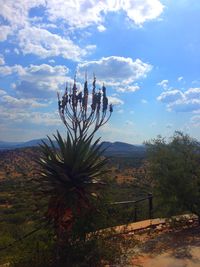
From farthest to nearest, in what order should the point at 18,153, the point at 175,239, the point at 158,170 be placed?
the point at 18,153
the point at 158,170
the point at 175,239

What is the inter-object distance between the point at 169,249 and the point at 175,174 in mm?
2131

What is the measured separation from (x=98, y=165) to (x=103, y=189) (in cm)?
48

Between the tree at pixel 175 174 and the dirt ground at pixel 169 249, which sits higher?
the tree at pixel 175 174

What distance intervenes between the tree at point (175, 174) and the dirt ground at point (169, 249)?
2.12 feet

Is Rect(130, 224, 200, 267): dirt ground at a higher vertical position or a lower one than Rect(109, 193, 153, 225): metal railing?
lower

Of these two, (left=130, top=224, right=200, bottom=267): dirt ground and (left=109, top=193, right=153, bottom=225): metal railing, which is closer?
(left=130, top=224, right=200, bottom=267): dirt ground

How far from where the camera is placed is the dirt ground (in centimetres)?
791

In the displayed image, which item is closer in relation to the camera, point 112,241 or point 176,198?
point 112,241

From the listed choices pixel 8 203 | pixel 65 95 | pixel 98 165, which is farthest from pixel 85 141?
pixel 8 203

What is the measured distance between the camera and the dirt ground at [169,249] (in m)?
7.91

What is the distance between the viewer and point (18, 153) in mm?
85062

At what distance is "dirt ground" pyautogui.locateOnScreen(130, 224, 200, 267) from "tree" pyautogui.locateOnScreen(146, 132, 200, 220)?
64 centimetres

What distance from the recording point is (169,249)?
8812mm

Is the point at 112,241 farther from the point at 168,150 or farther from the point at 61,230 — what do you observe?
the point at 168,150
